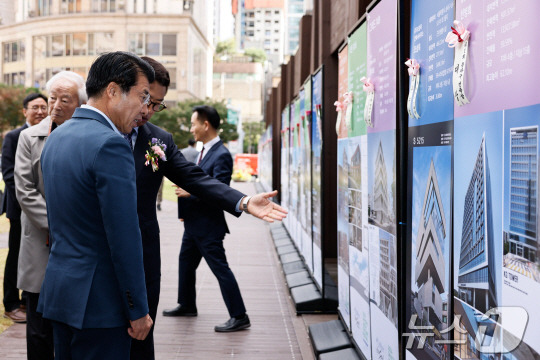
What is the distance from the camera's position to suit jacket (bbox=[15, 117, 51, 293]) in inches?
145

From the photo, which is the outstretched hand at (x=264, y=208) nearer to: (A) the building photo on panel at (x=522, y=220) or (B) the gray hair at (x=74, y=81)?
(B) the gray hair at (x=74, y=81)

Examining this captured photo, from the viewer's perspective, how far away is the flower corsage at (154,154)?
3.42 metres

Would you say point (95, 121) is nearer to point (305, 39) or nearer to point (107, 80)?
point (107, 80)

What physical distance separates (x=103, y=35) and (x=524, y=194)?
76094mm

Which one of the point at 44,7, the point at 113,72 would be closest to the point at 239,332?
the point at 113,72

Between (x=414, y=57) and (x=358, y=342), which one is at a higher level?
(x=414, y=57)

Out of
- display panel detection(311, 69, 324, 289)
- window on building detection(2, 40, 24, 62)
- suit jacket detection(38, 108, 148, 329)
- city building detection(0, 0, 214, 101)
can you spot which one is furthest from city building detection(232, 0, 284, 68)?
suit jacket detection(38, 108, 148, 329)

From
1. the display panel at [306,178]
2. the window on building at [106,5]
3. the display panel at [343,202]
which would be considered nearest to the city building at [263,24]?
the window on building at [106,5]

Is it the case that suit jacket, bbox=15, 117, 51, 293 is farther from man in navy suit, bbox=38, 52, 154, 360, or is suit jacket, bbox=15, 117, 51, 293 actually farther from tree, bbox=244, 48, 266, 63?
tree, bbox=244, 48, 266, 63

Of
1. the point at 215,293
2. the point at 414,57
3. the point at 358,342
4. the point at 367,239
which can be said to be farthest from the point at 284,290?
the point at 414,57

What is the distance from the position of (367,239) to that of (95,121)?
1.96 m

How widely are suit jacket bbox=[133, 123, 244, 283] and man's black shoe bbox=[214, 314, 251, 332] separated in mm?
2367

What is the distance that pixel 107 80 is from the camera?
2455mm

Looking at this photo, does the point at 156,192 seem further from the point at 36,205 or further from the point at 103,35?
the point at 103,35
